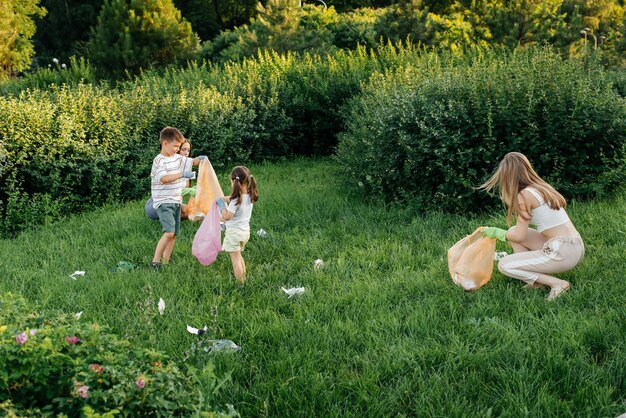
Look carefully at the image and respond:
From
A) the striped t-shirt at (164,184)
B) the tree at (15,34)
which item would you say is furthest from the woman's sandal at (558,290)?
the tree at (15,34)

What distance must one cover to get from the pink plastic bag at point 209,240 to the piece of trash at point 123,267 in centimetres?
84

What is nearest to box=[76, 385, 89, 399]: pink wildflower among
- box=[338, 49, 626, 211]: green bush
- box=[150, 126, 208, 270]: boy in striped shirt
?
box=[150, 126, 208, 270]: boy in striped shirt

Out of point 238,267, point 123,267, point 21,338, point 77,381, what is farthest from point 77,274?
point 77,381

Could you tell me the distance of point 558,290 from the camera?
194 inches

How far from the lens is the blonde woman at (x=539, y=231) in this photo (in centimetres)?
505

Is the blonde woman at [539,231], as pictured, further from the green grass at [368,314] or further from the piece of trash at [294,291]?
the piece of trash at [294,291]

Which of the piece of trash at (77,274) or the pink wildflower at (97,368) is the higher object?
the pink wildflower at (97,368)

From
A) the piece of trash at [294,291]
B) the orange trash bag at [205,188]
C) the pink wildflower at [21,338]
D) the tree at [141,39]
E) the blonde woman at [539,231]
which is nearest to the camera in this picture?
the pink wildflower at [21,338]

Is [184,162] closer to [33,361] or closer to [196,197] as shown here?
[196,197]

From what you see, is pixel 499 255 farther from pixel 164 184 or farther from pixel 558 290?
pixel 164 184

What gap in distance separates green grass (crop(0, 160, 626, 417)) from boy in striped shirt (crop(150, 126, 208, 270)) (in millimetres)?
230

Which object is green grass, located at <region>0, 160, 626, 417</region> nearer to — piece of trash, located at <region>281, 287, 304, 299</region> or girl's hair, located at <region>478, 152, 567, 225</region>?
piece of trash, located at <region>281, 287, 304, 299</region>

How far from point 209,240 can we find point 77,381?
10.1 feet

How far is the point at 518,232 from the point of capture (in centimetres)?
512
